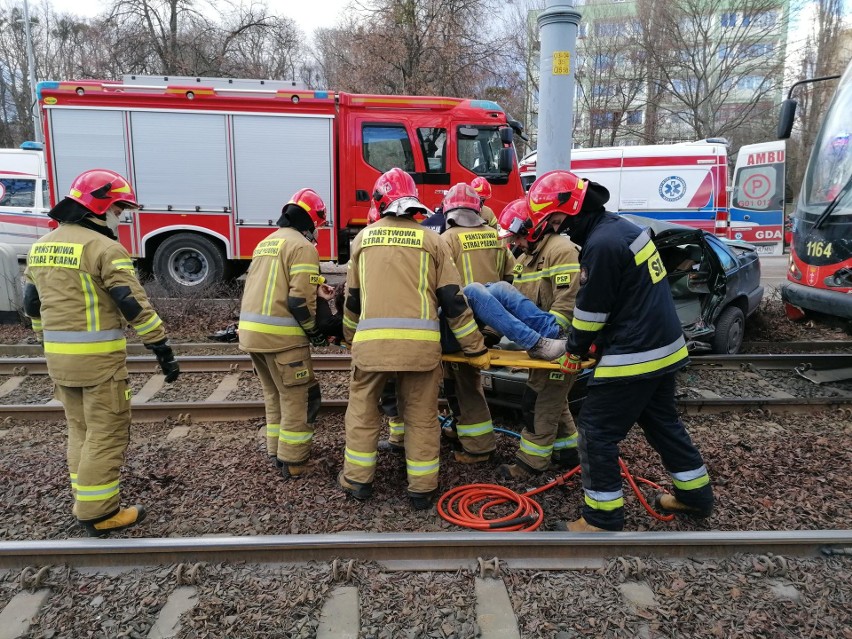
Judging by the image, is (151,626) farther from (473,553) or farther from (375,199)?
(375,199)

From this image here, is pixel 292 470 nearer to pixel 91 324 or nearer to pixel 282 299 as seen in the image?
pixel 282 299

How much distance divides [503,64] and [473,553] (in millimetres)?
18549

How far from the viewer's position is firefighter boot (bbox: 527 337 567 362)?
3779 millimetres

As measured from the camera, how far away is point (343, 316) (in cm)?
402

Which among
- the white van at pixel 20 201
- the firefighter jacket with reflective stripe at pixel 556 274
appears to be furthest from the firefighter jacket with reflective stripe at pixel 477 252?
the white van at pixel 20 201

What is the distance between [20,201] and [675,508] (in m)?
13.0

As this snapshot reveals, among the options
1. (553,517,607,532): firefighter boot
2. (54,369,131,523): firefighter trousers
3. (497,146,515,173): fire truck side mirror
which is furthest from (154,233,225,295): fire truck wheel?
(553,517,607,532): firefighter boot

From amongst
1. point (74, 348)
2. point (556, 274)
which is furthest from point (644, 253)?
point (74, 348)

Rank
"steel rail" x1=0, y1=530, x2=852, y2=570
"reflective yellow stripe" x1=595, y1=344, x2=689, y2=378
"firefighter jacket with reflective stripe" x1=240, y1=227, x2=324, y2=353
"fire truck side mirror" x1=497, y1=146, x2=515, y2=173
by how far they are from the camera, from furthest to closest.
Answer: "fire truck side mirror" x1=497, y1=146, x2=515, y2=173 < "firefighter jacket with reflective stripe" x1=240, y1=227, x2=324, y2=353 < "reflective yellow stripe" x1=595, y1=344, x2=689, y2=378 < "steel rail" x1=0, y1=530, x2=852, y2=570

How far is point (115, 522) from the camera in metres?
3.54

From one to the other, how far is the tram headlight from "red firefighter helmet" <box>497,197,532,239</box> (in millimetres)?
3348

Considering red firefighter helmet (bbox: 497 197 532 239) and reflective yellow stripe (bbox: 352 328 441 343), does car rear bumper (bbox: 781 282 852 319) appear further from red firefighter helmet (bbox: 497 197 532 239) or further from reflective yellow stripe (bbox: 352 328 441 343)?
reflective yellow stripe (bbox: 352 328 441 343)

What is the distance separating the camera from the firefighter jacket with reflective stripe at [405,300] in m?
3.52

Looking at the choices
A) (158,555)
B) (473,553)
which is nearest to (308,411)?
(158,555)
